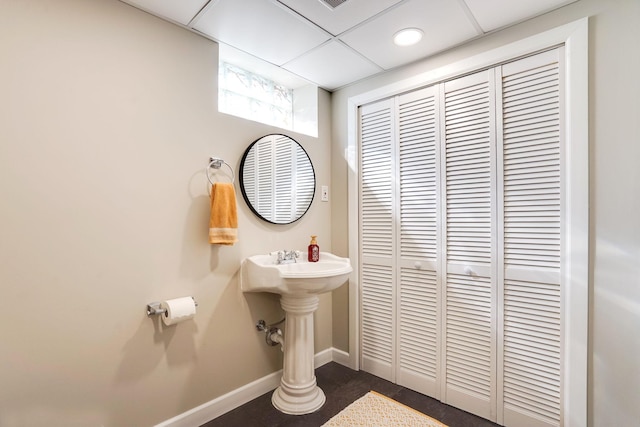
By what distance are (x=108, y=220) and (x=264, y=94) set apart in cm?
147

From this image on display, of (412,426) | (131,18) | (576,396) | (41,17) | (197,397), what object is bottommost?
(412,426)

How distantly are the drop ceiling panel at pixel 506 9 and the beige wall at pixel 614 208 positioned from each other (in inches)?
3.7

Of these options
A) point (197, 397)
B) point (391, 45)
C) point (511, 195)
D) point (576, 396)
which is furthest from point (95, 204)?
point (576, 396)

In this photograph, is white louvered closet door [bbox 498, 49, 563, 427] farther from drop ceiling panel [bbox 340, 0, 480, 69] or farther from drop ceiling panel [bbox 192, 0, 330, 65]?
drop ceiling panel [bbox 192, 0, 330, 65]

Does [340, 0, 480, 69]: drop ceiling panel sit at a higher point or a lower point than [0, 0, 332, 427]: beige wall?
higher

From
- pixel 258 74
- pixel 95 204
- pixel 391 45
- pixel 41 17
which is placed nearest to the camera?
pixel 41 17

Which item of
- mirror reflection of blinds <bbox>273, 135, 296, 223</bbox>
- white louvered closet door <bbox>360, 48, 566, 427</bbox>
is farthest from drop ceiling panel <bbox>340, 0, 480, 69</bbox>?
mirror reflection of blinds <bbox>273, 135, 296, 223</bbox>

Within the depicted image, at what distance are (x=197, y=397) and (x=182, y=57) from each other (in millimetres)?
1943

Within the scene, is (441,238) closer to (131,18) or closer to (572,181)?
(572,181)

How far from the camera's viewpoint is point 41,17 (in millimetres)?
1358

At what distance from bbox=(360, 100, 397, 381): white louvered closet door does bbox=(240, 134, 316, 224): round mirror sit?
45 centimetres

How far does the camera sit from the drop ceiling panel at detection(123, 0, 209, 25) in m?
1.56

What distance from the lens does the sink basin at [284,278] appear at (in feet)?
5.91

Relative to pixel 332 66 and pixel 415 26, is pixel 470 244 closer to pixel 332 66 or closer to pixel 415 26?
pixel 415 26
